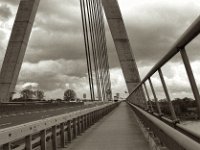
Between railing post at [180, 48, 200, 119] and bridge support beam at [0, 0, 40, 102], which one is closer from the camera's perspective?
railing post at [180, 48, 200, 119]

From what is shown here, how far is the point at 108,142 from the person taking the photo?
10266 millimetres

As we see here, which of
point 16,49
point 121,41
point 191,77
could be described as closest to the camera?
point 191,77

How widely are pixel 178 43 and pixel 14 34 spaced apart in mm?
39311

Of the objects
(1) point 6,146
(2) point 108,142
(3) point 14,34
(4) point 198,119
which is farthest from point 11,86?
(4) point 198,119

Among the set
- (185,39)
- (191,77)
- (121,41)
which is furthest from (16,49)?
(191,77)

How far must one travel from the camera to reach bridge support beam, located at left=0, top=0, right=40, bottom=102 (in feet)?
134

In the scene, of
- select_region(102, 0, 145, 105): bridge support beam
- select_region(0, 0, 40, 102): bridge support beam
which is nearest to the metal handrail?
select_region(102, 0, 145, 105): bridge support beam

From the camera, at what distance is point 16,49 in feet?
136

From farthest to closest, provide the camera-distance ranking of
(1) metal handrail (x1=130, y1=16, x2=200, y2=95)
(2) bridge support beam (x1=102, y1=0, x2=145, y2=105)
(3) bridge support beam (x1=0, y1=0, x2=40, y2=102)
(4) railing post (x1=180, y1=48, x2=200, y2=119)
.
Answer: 1. (2) bridge support beam (x1=102, y1=0, x2=145, y2=105)
2. (3) bridge support beam (x1=0, y1=0, x2=40, y2=102)
3. (4) railing post (x1=180, y1=48, x2=200, y2=119)
4. (1) metal handrail (x1=130, y1=16, x2=200, y2=95)

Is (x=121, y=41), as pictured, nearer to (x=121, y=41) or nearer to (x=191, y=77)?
(x=121, y=41)

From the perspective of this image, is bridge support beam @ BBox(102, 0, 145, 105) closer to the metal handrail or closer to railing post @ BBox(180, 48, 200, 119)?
the metal handrail

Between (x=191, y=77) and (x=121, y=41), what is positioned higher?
(x=121, y=41)

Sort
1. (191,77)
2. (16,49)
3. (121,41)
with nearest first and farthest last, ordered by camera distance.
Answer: (191,77) → (16,49) → (121,41)

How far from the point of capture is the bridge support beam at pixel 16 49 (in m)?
40.8
